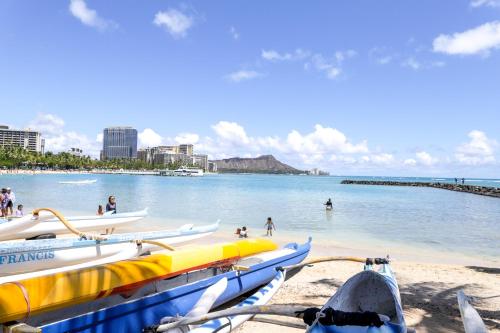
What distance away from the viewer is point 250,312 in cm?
404

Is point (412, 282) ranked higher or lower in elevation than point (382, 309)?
lower

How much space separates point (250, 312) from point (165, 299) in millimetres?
2103

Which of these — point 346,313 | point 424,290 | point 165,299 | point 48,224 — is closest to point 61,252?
point 165,299

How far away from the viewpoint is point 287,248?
10.5m

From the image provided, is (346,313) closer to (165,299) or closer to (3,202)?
(165,299)

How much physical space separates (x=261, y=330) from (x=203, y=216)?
22.2 metres

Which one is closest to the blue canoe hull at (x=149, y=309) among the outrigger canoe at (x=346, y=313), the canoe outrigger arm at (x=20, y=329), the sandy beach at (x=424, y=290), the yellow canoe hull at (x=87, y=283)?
the canoe outrigger arm at (x=20, y=329)

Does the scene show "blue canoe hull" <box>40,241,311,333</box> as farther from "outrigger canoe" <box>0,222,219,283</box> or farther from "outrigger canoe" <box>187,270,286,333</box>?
"outrigger canoe" <box>0,222,219,283</box>

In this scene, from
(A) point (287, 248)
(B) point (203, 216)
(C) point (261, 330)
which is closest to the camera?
(C) point (261, 330)

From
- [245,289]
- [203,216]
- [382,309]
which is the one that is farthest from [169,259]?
[203,216]

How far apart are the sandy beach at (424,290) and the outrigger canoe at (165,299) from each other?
67 centimetres

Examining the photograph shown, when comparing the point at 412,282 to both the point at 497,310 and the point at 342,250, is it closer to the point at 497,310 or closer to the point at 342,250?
the point at 497,310

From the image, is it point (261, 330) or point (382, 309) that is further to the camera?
point (261, 330)

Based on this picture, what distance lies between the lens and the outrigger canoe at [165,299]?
477 centimetres
